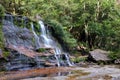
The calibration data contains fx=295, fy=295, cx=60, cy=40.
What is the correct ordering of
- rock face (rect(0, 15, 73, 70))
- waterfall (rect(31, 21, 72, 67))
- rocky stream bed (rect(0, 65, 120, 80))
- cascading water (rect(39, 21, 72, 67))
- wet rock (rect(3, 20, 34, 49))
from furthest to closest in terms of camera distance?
cascading water (rect(39, 21, 72, 67)), waterfall (rect(31, 21, 72, 67)), wet rock (rect(3, 20, 34, 49)), rock face (rect(0, 15, 73, 70)), rocky stream bed (rect(0, 65, 120, 80))

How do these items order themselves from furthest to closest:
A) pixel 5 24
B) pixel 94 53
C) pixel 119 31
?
pixel 119 31
pixel 94 53
pixel 5 24

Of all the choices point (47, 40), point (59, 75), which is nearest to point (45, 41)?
point (47, 40)

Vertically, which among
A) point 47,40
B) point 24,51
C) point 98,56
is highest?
point 24,51

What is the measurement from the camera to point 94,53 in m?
27.4

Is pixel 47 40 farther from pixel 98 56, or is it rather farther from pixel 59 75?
pixel 59 75

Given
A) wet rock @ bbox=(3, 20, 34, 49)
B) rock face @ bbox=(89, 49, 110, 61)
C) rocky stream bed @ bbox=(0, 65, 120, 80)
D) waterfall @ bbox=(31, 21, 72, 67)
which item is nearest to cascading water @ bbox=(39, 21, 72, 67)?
waterfall @ bbox=(31, 21, 72, 67)

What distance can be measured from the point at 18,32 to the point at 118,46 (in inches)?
634

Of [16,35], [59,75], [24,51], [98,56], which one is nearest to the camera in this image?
[59,75]

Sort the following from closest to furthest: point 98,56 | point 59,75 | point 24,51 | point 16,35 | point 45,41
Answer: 1. point 59,75
2. point 24,51
3. point 16,35
4. point 98,56
5. point 45,41

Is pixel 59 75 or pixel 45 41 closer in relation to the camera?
pixel 59 75

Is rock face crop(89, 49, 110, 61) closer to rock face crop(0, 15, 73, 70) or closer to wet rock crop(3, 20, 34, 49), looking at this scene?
rock face crop(0, 15, 73, 70)

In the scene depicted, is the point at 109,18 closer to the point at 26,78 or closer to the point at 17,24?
the point at 17,24

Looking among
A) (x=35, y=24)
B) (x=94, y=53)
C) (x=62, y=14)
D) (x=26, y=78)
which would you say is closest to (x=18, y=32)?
(x=35, y=24)

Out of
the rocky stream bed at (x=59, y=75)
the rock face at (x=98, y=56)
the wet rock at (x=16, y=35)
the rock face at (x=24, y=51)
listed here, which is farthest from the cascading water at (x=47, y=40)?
the rocky stream bed at (x=59, y=75)
